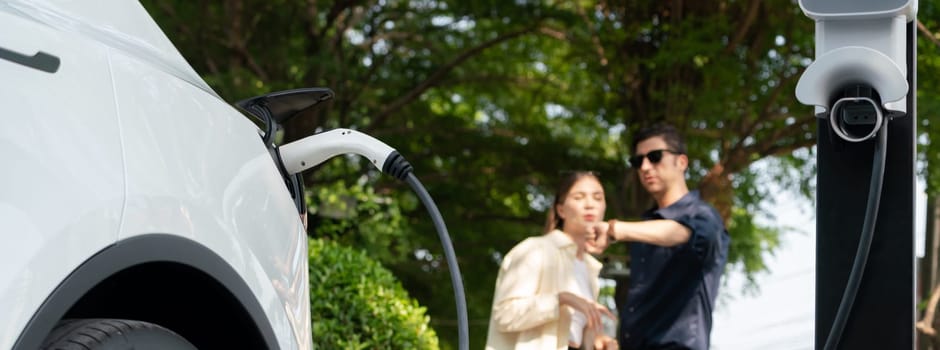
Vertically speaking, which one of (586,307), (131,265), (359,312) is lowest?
(359,312)

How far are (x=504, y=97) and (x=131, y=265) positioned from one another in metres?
14.3

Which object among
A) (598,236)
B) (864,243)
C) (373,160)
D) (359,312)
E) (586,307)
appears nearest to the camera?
(373,160)

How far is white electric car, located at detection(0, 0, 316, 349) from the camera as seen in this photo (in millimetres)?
1582

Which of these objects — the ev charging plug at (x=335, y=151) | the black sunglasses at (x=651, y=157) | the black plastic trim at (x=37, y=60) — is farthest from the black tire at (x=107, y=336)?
the black sunglasses at (x=651, y=157)

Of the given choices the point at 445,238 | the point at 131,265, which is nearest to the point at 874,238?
the point at 445,238

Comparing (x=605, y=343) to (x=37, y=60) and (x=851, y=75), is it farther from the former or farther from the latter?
(x=37, y=60)

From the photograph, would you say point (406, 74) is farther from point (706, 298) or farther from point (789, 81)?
point (706, 298)

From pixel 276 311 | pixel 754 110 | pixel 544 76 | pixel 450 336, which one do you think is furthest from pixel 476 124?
pixel 276 311

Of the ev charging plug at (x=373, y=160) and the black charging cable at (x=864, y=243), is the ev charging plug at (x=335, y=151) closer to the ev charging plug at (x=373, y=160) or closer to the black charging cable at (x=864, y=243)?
the ev charging plug at (x=373, y=160)

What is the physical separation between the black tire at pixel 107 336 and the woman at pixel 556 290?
2.95m

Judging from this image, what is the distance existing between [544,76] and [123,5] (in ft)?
46.5

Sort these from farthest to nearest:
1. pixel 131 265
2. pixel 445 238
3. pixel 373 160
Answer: pixel 373 160
pixel 445 238
pixel 131 265

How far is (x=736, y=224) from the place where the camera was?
14391 mm

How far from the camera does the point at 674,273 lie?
5.05m
